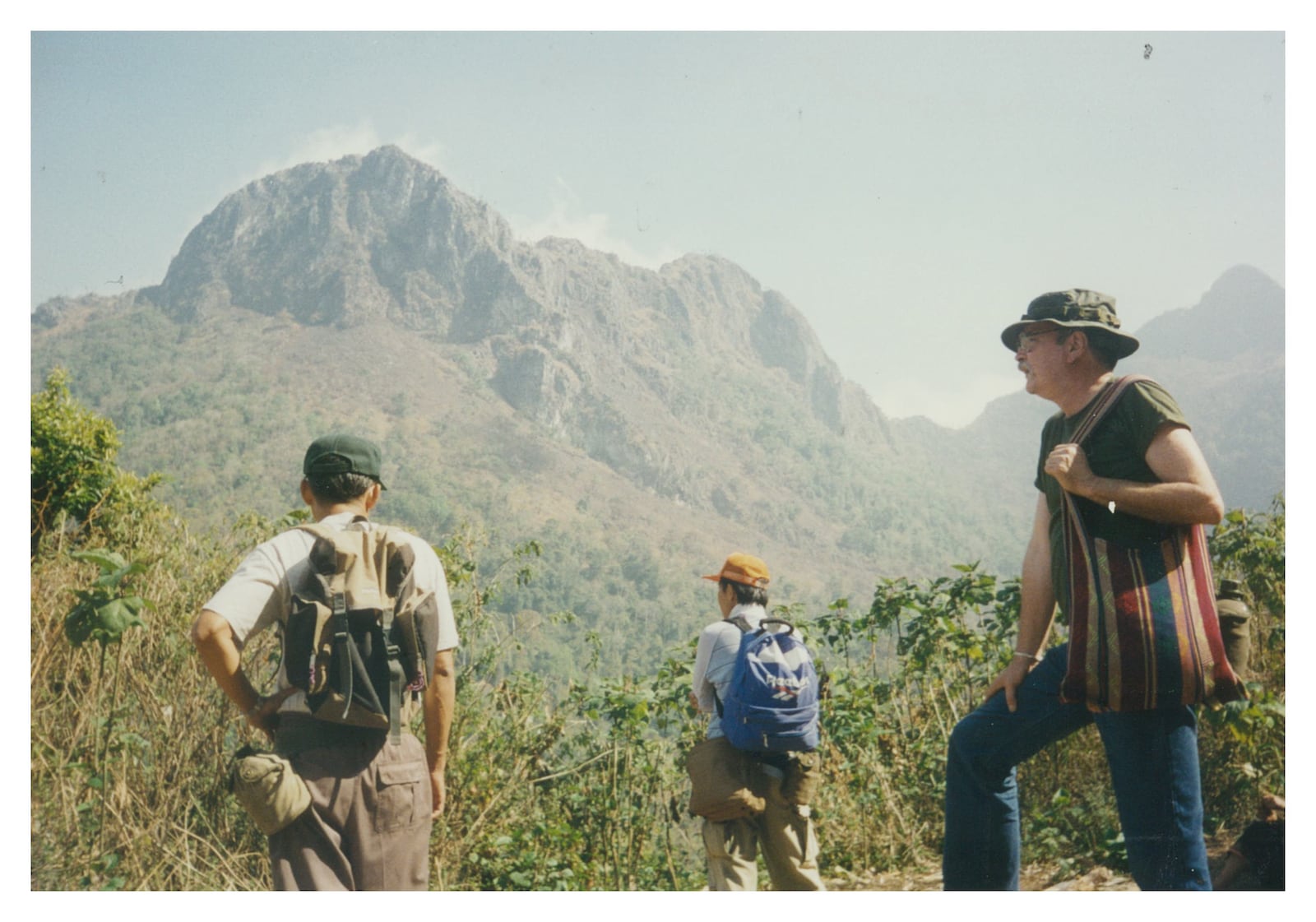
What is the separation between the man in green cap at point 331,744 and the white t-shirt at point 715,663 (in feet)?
3.31

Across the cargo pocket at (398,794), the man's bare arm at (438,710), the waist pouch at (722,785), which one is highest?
the man's bare arm at (438,710)

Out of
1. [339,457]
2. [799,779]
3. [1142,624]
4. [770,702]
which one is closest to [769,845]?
[799,779]

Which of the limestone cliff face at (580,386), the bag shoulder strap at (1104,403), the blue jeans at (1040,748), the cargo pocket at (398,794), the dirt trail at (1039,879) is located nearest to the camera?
the blue jeans at (1040,748)

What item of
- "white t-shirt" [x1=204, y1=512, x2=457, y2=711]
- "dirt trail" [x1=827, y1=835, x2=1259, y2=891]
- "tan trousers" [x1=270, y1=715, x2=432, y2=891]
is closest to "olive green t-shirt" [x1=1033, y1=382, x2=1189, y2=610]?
"dirt trail" [x1=827, y1=835, x2=1259, y2=891]

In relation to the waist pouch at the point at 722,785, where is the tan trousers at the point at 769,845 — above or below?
below

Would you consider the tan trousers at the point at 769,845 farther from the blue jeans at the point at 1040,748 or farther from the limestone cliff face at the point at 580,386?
the limestone cliff face at the point at 580,386

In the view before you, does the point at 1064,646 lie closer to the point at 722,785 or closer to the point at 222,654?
the point at 722,785

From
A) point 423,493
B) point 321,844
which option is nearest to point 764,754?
point 321,844

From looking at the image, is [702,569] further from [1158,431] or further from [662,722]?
[1158,431]

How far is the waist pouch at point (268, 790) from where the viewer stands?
86.0 inches

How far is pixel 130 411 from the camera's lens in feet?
17.4

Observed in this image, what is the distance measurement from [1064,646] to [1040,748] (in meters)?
0.29

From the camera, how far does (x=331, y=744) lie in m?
2.29

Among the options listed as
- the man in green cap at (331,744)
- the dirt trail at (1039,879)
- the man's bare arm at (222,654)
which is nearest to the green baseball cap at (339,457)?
the man in green cap at (331,744)
